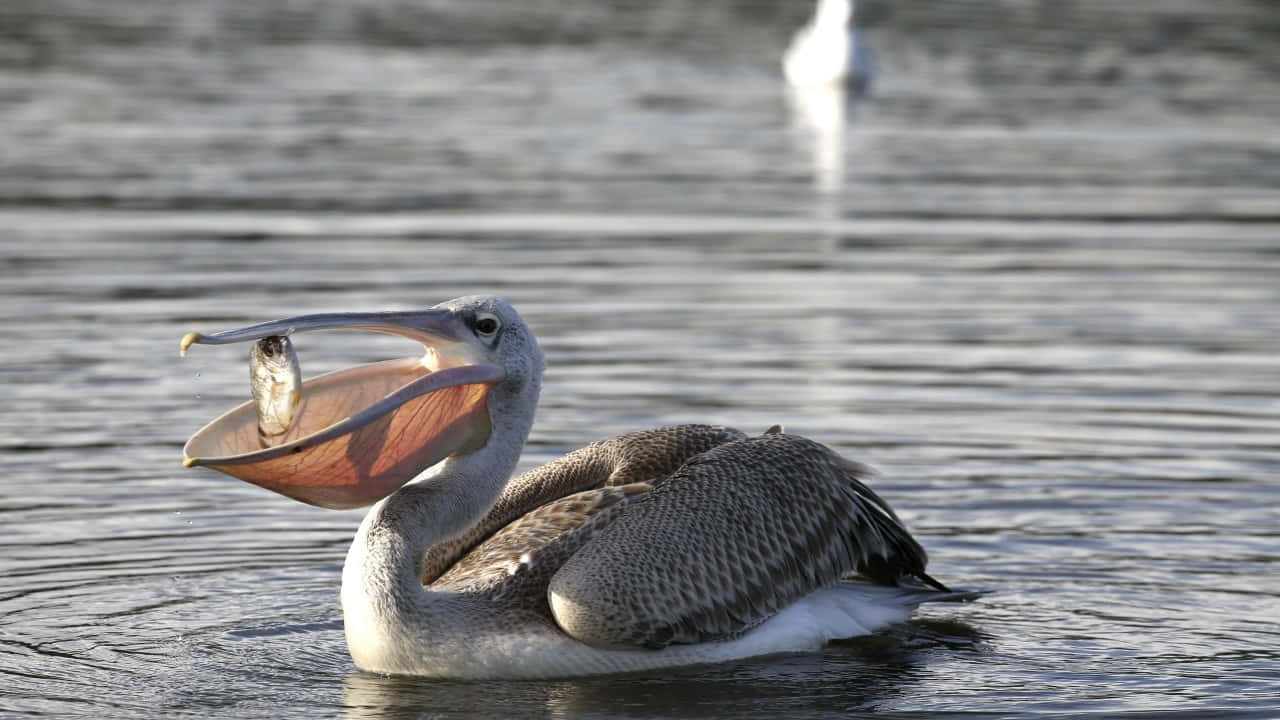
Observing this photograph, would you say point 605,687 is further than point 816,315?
No

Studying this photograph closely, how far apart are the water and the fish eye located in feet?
3.23

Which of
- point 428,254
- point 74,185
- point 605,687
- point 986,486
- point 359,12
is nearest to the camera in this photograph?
point 605,687

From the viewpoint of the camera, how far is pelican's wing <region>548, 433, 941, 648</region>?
636 cm

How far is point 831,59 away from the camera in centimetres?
2447

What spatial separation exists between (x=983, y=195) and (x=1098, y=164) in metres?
2.33

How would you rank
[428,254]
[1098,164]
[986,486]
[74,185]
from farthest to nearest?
1. [1098,164]
2. [74,185]
3. [428,254]
4. [986,486]

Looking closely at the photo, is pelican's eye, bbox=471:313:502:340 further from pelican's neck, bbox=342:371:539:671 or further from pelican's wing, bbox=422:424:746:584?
pelican's wing, bbox=422:424:746:584

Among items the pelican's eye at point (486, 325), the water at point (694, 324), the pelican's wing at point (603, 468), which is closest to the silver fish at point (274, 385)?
the pelican's eye at point (486, 325)

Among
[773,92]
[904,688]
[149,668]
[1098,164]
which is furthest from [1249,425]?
[773,92]

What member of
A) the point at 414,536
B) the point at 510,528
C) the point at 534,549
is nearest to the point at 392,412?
the point at 414,536

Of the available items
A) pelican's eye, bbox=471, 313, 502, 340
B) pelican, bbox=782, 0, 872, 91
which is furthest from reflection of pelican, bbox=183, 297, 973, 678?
pelican, bbox=782, 0, 872, 91

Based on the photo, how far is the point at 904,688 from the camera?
6578mm

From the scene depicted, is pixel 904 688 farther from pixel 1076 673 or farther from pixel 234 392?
pixel 234 392

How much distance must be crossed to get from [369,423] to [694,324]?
5607 mm
